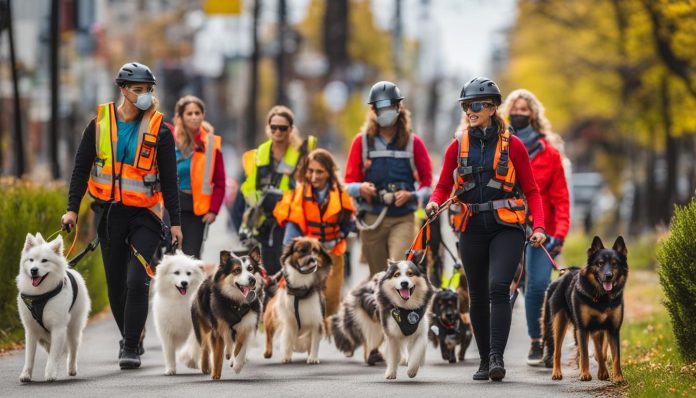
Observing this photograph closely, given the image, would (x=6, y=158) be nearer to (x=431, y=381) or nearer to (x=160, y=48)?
(x=431, y=381)

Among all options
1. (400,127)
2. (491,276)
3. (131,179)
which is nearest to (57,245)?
(131,179)

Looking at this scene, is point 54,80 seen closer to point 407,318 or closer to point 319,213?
point 319,213

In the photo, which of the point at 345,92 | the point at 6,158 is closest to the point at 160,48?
the point at 345,92

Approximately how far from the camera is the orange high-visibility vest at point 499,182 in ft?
32.8

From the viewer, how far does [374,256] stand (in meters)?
12.7

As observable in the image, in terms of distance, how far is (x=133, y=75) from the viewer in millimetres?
10461

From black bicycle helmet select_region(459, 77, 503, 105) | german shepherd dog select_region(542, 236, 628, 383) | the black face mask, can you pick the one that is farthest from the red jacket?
black bicycle helmet select_region(459, 77, 503, 105)

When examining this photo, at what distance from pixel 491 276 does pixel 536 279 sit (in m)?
2.03

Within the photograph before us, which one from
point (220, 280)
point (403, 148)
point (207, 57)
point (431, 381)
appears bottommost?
point (431, 381)

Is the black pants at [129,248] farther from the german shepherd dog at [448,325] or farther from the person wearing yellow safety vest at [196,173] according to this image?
the german shepherd dog at [448,325]

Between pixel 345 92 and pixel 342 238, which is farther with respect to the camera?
pixel 345 92

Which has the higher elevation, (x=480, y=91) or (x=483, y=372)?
(x=480, y=91)

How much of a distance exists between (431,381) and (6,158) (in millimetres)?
29392

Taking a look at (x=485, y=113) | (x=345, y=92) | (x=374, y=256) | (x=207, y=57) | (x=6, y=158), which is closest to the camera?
(x=485, y=113)
